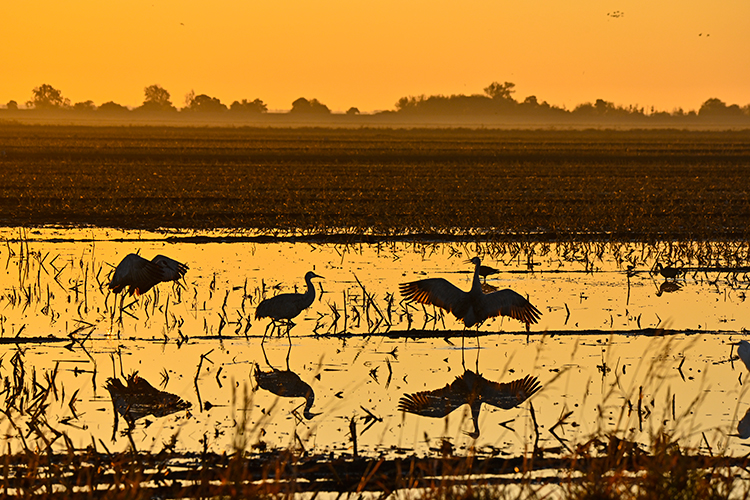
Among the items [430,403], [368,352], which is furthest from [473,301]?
[430,403]

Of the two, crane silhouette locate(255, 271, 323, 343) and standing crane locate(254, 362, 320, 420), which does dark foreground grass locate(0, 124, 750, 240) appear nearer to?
crane silhouette locate(255, 271, 323, 343)

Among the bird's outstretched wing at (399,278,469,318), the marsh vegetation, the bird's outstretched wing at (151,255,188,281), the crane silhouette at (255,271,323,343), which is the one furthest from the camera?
the bird's outstretched wing at (151,255,188,281)

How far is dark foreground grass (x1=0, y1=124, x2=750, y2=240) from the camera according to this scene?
741 inches

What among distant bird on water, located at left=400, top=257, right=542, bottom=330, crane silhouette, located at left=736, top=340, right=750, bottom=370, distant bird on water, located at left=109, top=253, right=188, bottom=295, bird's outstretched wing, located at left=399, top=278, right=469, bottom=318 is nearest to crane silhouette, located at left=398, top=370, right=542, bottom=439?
distant bird on water, located at left=400, top=257, right=542, bottom=330

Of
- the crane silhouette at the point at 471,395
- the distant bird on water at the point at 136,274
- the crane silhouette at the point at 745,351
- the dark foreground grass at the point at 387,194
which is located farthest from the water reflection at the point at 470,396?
the dark foreground grass at the point at 387,194

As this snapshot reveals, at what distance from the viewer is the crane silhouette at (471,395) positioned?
23.4 feet

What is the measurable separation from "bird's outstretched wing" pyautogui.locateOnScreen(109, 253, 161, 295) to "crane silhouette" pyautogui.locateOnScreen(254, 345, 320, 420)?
2.45 m

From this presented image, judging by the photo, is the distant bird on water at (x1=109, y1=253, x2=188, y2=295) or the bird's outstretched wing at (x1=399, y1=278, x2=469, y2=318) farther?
the distant bird on water at (x1=109, y1=253, x2=188, y2=295)

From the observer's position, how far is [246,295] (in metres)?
11.2

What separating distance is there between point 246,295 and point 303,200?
12501 mm

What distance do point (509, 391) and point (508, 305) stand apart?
1609 mm

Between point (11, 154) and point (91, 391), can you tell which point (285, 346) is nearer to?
point (91, 391)

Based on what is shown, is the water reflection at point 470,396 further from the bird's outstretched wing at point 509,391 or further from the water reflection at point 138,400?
the water reflection at point 138,400

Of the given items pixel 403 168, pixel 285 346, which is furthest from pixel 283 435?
pixel 403 168
